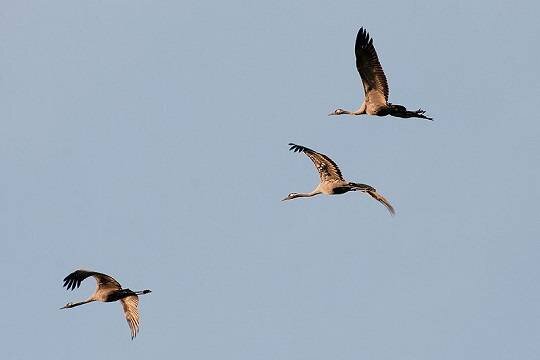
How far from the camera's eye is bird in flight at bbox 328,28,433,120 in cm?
4962

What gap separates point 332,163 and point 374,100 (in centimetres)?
319

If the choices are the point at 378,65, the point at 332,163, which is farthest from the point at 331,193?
the point at 378,65

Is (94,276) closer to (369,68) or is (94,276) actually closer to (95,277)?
(95,277)

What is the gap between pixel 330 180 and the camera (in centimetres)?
4934

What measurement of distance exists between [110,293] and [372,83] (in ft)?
35.2

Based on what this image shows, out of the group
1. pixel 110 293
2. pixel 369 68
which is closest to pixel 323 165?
pixel 369 68

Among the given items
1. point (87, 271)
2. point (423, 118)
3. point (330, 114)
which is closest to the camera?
point (87, 271)

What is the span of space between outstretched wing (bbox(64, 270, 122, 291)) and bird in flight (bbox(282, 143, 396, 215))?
6.89 metres

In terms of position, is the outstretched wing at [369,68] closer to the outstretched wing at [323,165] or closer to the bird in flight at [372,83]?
the bird in flight at [372,83]

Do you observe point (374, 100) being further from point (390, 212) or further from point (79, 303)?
point (79, 303)

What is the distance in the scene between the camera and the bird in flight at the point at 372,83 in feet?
163

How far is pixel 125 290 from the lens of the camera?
4791 cm

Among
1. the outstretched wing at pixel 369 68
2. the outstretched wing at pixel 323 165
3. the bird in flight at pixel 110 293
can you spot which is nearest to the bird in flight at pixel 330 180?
the outstretched wing at pixel 323 165

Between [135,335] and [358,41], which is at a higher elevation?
[358,41]
